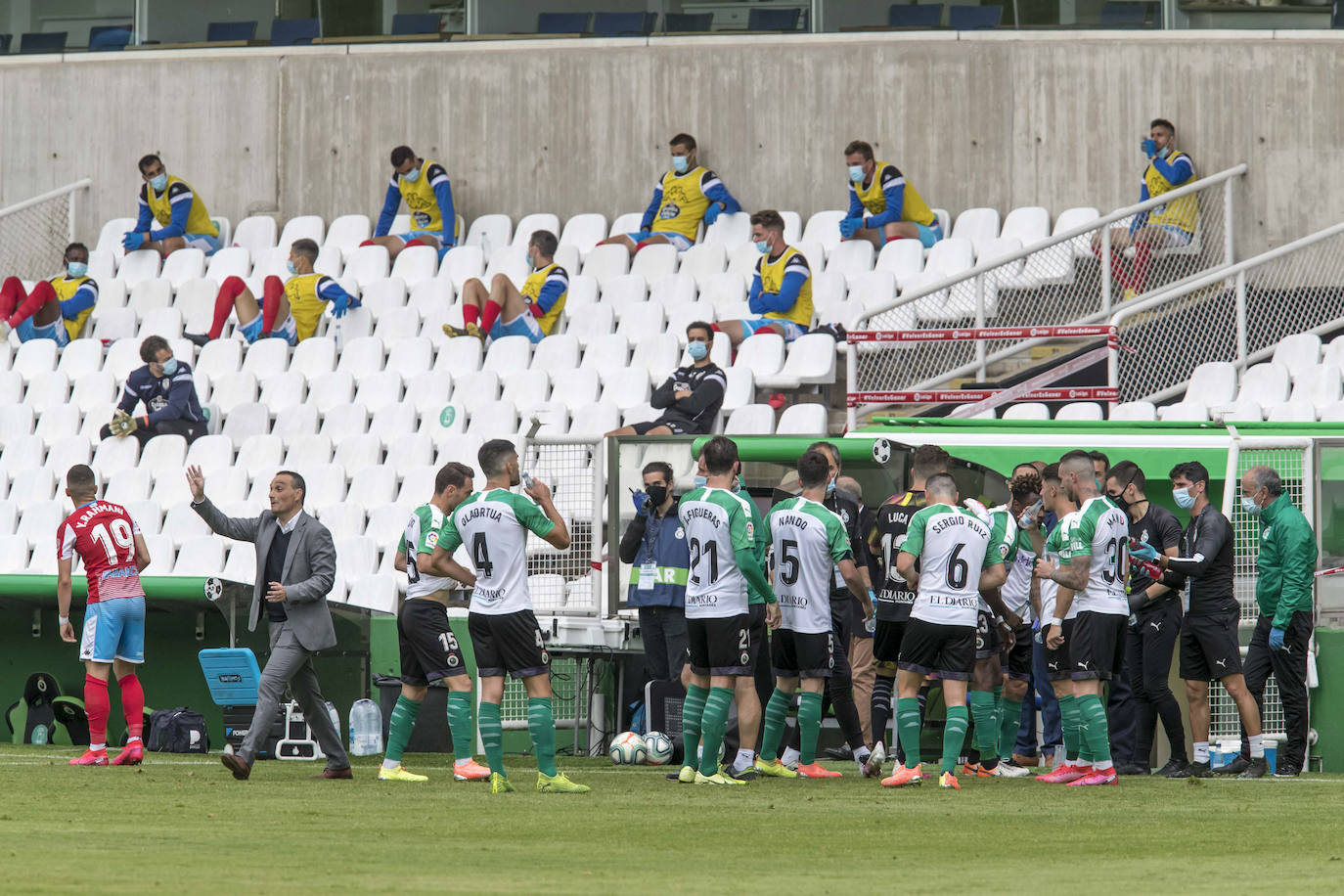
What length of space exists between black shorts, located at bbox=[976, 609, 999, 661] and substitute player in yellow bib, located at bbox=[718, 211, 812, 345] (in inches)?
234

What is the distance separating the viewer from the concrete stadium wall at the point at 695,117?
18.5m

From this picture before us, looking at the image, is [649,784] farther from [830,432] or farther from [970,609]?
[830,432]

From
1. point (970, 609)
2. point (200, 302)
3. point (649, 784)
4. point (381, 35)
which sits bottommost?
point (649, 784)

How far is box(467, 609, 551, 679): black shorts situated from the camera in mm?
9266

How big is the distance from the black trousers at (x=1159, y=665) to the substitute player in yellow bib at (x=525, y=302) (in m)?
7.71

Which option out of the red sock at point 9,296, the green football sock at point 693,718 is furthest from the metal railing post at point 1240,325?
the red sock at point 9,296

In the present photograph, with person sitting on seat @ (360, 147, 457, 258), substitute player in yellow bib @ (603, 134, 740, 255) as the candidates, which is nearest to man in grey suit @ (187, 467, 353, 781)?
substitute player in yellow bib @ (603, 134, 740, 255)

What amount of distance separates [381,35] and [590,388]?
6849 millimetres

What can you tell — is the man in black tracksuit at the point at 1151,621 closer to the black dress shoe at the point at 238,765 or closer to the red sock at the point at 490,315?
the black dress shoe at the point at 238,765

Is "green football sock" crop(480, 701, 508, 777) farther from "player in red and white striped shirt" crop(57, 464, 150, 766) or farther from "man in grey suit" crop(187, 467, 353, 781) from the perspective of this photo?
"player in red and white striped shirt" crop(57, 464, 150, 766)

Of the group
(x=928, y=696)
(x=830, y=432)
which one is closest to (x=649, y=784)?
(x=928, y=696)

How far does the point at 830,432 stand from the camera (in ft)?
51.8

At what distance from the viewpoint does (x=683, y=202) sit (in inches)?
742

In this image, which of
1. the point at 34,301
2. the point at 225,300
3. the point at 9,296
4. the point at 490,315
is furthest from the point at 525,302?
the point at 9,296
